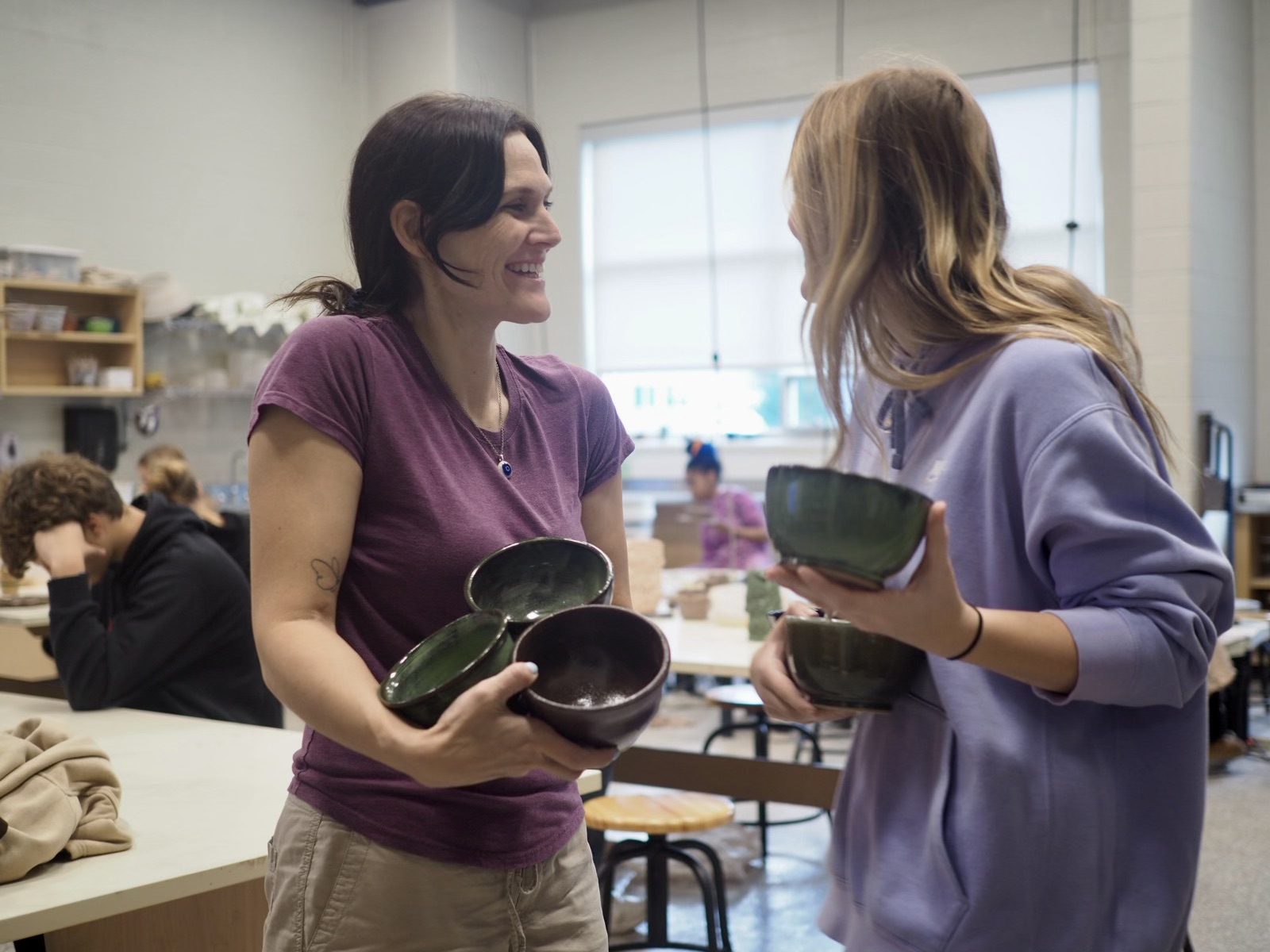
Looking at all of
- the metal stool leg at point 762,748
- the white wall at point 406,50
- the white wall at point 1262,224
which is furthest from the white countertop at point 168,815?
the white wall at point 1262,224

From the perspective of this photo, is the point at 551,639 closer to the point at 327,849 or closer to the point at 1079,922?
the point at 327,849

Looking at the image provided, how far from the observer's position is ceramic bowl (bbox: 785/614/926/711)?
99 cm

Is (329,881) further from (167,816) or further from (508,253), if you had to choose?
(167,816)

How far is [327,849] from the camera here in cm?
110

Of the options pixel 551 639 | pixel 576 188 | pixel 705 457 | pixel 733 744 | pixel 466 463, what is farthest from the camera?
pixel 576 188

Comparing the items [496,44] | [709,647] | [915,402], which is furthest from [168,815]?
[496,44]

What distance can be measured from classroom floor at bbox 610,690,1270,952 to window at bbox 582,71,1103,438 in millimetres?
2987

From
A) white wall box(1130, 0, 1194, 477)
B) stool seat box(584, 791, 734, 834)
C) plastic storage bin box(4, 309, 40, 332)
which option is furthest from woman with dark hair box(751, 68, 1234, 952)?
plastic storage bin box(4, 309, 40, 332)

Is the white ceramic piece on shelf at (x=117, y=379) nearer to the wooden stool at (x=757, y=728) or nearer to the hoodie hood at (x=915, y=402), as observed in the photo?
the wooden stool at (x=757, y=728)

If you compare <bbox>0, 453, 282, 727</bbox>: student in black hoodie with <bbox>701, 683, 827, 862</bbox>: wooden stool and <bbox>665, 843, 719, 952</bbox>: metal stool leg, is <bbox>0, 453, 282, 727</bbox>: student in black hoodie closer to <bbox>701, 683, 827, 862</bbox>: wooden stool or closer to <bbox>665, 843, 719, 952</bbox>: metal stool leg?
<bbox>665, 843, 719, 952</bbox>: metal stool leg

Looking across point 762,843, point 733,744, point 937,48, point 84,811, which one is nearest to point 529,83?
point 937,48

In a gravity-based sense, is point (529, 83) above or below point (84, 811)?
above

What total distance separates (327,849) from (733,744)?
15.2ft

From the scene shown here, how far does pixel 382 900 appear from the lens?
1082 mm
